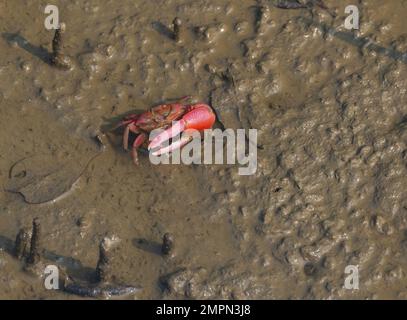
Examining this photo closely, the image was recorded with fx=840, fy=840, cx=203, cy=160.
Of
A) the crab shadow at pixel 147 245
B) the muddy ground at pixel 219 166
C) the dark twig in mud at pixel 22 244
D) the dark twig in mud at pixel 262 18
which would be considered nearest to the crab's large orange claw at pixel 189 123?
the muddy ground at pixel 219 166

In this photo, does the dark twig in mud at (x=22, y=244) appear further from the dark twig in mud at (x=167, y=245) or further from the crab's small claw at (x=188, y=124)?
the crab's small claw at (x=188, y=124)

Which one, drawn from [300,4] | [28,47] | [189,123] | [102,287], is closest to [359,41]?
[300,4]

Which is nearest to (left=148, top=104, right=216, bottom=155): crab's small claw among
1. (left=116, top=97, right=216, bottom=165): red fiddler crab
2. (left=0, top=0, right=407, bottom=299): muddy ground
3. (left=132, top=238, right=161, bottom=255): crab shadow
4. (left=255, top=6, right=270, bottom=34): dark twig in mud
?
(left=116, top=97, right=216, bottom=165): red fiddler crab

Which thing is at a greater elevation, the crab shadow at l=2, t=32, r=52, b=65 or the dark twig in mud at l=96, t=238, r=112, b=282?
the crab shadow at l=2, t=32, r=52, b=65

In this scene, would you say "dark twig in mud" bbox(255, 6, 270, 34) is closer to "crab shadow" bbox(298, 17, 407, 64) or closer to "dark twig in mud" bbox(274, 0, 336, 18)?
"dark twig in mud" bbox(274, 0, 336, 18)

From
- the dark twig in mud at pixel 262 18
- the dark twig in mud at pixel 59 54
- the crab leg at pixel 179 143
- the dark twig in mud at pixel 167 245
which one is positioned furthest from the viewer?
the dark twig in mud at pixel 262 18

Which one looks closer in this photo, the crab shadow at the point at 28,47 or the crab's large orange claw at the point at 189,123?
the crab's large orange claw at the point at 189,123

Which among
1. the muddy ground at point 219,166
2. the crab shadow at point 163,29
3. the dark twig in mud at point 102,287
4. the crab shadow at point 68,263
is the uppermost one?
the crab shadow at point 163,29

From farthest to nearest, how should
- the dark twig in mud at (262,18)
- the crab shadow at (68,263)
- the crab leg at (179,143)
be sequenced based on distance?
1. the dark twig in mud at (262,18)
2. the crab leg at (179,143)
3. the crab shadow at (68,263)
